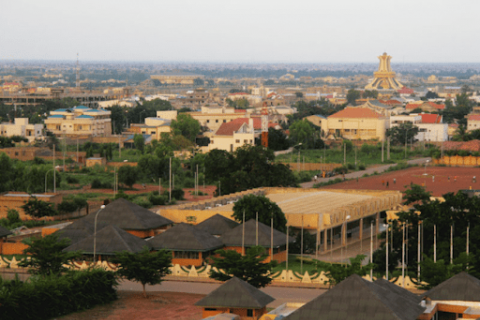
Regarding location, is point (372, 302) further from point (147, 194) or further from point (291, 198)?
point (147, 194)

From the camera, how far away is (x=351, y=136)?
100 meters

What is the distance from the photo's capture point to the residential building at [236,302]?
25.9 metres

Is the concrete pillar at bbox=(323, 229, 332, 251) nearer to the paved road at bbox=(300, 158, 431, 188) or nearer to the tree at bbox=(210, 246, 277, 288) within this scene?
the tree at bbox=(210, 246, 277, 288)

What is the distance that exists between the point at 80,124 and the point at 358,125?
2711 centimetres

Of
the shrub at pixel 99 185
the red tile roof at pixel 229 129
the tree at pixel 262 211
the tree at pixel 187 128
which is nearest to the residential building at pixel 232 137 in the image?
the red tile roof at pixel 229 129

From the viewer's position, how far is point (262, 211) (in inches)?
1565

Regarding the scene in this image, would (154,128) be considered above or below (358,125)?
below

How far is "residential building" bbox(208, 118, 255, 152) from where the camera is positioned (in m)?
83.1

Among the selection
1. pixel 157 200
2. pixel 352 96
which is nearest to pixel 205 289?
pixel 157 200

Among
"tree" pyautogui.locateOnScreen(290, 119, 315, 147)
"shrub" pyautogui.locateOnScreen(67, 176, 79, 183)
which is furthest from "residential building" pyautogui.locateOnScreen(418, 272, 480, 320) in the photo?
"tree" pyautogui.locateOnScreen(290, 119, 315, 147)

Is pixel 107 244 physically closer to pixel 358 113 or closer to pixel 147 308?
pixel 147 308

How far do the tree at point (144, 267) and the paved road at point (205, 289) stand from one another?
904 millimetres

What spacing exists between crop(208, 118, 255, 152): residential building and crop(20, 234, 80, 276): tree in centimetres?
5067

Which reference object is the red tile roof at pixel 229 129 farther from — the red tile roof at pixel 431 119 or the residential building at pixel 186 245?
the residential building at pixel 186 245
